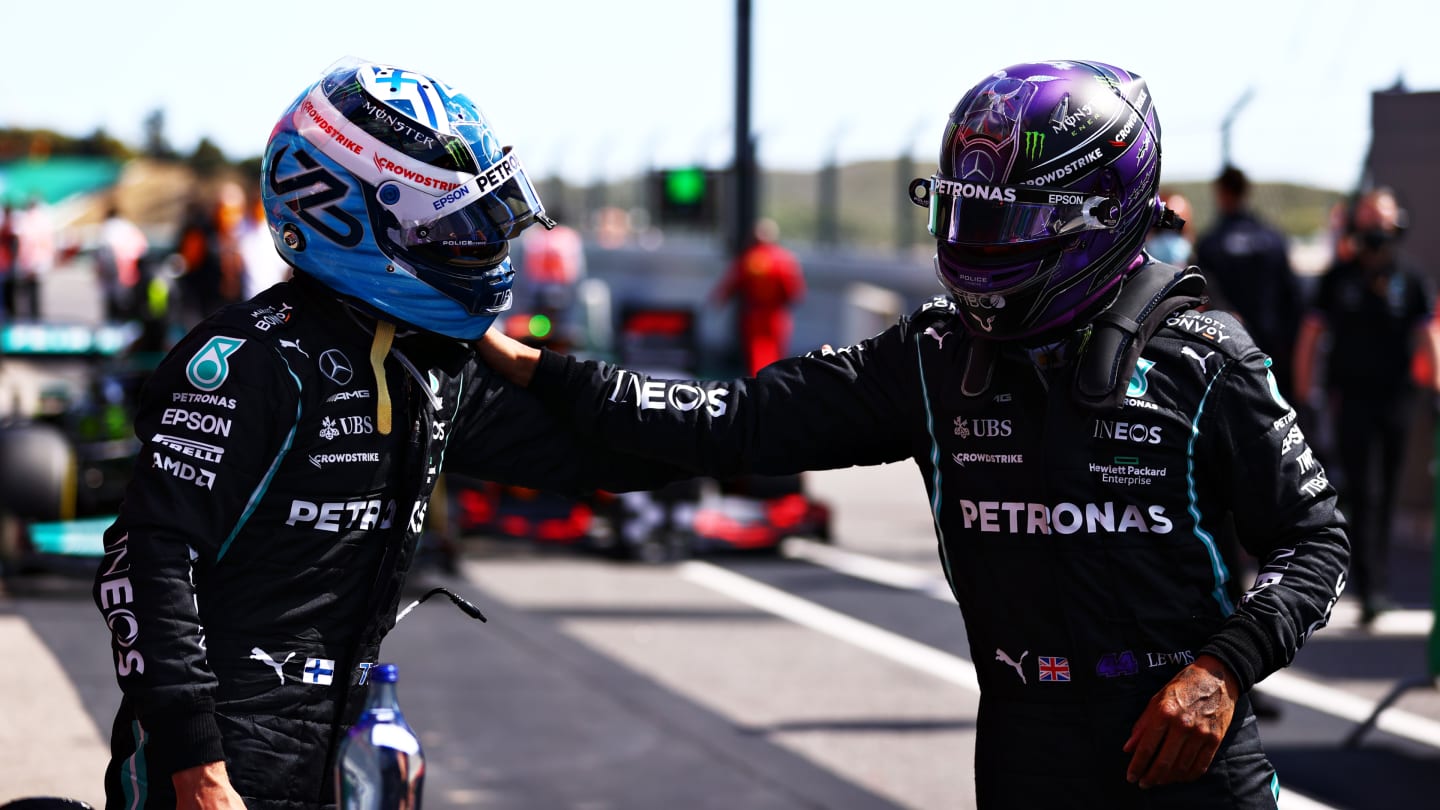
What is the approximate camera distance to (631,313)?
12.8 meters

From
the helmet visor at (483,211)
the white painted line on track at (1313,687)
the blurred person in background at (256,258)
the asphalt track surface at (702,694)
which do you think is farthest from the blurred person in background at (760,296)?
the helmet visor at (483,211)

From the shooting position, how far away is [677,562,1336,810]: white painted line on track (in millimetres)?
8031

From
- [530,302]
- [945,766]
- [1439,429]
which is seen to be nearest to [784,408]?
[945,766]

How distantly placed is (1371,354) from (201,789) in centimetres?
768

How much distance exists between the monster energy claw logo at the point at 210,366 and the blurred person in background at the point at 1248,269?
6609 mm

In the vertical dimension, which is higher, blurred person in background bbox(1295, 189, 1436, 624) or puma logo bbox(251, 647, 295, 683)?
puma logo bbox(251, 647, 295, 683)

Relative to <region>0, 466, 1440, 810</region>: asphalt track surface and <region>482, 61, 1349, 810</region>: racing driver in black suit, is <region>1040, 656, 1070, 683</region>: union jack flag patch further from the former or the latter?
<region>0, 466, 1440, 810</region>: asphalt track surface

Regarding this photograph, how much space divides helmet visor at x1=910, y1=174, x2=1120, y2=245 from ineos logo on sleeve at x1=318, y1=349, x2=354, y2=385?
1.03 metres

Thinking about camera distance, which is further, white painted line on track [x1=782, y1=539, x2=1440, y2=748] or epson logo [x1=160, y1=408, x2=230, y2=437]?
white painted line on track [x1=782, y1=539, x2=1440, y2=748]

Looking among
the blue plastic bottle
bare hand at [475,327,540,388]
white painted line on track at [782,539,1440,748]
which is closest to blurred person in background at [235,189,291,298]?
white painted line on track at [782,539,1440,748]

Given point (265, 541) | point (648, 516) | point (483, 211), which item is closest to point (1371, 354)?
point (648, 516)

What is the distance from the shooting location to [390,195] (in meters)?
2.98

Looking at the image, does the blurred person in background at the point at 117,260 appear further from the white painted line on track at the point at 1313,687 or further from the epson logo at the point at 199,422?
the epson logo at the point at 199,422

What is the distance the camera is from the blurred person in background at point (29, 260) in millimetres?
23172
